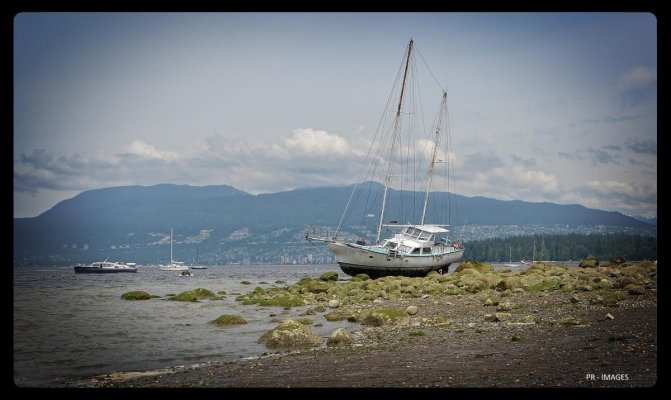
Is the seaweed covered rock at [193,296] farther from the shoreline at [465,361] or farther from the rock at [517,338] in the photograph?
the rock at [517,338]

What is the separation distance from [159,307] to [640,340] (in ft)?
86.9

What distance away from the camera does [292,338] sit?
54.6 feet

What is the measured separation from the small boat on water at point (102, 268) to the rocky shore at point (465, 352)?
74.4 metres

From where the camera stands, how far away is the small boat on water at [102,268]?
87.0m

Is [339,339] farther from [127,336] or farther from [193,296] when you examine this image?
[193,296]

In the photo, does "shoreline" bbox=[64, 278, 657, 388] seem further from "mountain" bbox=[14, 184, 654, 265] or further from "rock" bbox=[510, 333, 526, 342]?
"mountain" bbox=[14, 184, 654, 265]

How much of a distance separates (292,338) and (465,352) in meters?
5.69

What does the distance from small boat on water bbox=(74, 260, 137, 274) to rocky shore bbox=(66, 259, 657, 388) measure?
74412 millimetres

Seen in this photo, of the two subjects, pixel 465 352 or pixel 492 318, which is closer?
pixel 465 352

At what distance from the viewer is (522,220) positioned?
437 feet

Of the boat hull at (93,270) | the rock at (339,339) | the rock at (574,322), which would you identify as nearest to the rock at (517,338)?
the rock at (574,322)

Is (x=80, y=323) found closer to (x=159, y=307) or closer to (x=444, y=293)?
(x=159, y=307)

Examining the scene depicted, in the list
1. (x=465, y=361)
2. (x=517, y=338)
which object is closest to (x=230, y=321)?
(x=517, y=338)
